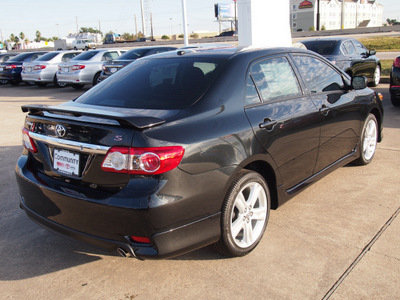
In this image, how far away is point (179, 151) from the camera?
2.67 metres

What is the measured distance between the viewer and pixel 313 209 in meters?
4.15

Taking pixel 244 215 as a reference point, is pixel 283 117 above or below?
above

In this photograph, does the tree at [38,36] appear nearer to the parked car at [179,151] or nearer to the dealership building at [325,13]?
the dealership building at [325,13]

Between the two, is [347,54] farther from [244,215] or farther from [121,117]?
[121,117]

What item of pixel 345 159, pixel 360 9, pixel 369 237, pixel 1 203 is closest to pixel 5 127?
pixel 1 203

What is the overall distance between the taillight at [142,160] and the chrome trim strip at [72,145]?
0.27 feet

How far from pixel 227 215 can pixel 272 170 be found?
2.33 ft

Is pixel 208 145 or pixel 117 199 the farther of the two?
pixel 208 145

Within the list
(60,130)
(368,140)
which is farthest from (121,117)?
(368,140)

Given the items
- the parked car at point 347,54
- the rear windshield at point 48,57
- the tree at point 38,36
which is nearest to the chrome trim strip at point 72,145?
the parked car at point 347,54

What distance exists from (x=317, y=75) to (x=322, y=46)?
Result: 7426 millimetres

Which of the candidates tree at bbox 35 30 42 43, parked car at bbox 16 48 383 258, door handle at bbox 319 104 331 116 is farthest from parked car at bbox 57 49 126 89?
tree at bbox 35 30 42 43

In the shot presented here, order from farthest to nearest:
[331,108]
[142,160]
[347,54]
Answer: [347,54]
[331,108]
[142,160]

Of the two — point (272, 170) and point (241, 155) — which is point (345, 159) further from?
point (241, 155)
